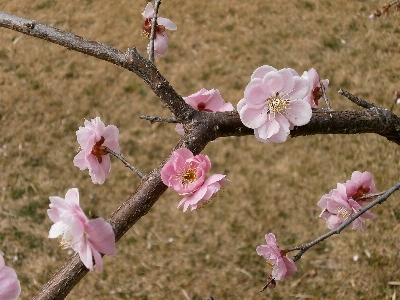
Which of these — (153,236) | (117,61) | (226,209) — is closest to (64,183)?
(153,236)

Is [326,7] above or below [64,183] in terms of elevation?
above

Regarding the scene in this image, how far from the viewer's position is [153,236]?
222cm

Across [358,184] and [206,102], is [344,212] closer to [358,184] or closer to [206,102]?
[358,184]

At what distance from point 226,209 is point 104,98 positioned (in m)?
0.98

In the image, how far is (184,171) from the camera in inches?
30.0

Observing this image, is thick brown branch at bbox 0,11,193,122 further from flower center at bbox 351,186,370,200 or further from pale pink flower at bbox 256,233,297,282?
flower center at bbox 351,186,370,200

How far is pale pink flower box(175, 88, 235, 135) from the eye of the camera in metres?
1.02

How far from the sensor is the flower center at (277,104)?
85cm

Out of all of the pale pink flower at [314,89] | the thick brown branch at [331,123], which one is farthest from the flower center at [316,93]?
the thick brown branch at [331,123]

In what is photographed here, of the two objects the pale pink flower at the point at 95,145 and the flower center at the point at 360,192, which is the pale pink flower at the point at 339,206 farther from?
the pale pink flower at the point at 95,145

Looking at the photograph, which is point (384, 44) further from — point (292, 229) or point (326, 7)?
point (292, 229)

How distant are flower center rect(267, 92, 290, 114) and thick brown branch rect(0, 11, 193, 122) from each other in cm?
15

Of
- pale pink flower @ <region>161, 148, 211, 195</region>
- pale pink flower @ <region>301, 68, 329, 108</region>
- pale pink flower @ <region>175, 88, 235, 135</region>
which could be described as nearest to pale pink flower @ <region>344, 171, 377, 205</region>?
pale pink flower @ <region>301, 68, 329, 108</region>

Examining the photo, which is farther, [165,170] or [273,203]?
[273,203]
